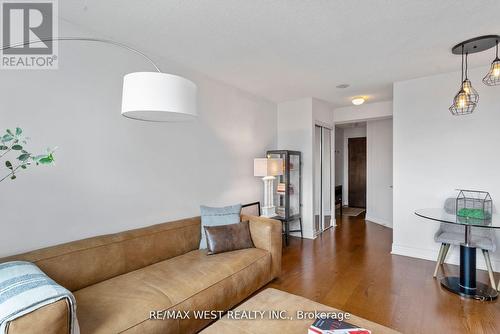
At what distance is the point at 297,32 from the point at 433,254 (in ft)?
10.8

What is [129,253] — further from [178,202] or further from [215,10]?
[215,10]

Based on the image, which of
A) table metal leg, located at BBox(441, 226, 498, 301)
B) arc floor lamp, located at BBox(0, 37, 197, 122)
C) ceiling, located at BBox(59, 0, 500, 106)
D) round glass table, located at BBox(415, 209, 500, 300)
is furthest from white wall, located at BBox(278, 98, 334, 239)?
arc floor lamp, located at BBox(0, 37, 197, 122)

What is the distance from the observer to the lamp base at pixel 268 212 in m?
3.97

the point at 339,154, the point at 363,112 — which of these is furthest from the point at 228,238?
the point at 339,154

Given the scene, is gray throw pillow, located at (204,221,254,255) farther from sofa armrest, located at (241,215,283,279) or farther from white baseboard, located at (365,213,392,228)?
white baseboard, located at (365,213,392,228)

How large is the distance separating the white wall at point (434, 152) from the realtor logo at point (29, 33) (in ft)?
13.1

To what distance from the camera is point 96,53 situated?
7.33 feet

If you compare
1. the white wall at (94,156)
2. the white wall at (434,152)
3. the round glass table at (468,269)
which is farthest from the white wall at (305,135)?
the round glass table at (468,269)

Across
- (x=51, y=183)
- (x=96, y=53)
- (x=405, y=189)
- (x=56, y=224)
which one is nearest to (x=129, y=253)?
(x=56, y=224)

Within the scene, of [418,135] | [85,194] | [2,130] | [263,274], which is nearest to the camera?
[2,130]

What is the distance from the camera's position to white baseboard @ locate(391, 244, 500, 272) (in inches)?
121

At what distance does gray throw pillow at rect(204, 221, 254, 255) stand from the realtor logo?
197 centimetres

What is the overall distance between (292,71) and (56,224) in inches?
114

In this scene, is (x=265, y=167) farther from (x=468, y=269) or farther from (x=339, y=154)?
(x=339, y=154)
